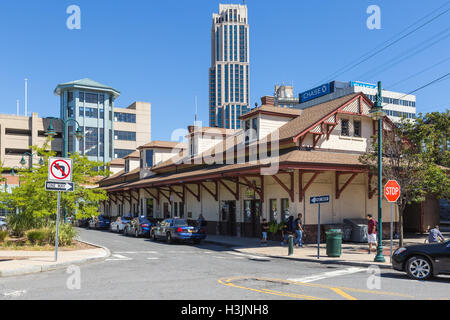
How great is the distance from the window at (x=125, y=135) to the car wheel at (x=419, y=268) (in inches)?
3250

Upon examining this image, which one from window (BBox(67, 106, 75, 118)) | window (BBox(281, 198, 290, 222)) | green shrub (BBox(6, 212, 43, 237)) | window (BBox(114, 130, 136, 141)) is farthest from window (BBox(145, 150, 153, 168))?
window (BBox(114, 130, 136, 141))

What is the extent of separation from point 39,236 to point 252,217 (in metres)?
12.4

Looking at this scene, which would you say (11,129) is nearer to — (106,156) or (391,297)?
→ (106,156)

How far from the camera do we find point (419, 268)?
11.6 m

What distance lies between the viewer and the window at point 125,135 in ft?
295

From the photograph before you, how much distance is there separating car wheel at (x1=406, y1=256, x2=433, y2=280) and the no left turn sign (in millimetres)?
10670

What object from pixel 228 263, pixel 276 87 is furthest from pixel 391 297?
pixel 276 87

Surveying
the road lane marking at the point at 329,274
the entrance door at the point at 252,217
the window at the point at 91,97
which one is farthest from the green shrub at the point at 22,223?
the window at the point at 91,97

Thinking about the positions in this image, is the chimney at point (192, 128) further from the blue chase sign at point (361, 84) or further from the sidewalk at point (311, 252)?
the blue chase sign at point (361, 84)

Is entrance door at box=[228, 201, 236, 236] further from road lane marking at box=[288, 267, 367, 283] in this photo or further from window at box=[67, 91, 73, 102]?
window at box=[67, 91, 73, 102]

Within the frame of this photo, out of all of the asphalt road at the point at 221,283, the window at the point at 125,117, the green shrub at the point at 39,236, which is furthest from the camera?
the window at the point at 125,117

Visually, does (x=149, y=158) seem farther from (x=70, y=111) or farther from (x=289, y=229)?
(x=70, y=111)

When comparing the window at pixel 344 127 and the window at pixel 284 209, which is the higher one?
the window at pixel 344 127

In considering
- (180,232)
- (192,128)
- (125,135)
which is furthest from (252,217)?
(125,135)
